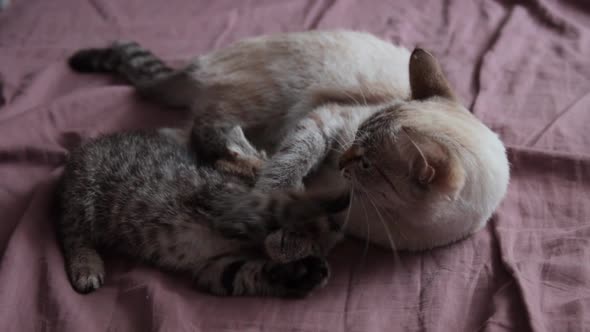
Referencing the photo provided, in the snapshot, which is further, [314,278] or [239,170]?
[239,170]

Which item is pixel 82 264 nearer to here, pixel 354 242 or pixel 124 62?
pixel 354 242

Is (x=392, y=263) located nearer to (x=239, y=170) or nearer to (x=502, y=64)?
(x=239, y=170)

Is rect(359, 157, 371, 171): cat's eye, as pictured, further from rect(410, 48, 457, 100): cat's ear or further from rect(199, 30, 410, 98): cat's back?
rect(199, 30, 410, 98): cat's back

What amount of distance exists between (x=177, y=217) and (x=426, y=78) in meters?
0.97

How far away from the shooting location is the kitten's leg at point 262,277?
5.00 feet

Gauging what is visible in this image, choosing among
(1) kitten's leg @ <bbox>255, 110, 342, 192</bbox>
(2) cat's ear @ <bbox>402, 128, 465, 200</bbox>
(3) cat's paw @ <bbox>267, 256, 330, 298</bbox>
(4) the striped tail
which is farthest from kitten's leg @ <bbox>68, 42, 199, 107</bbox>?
(2) cat's ear @ <bbox>402, 128, 465, 200</bbox>

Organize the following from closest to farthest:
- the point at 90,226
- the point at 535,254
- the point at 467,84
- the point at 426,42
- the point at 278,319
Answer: the point at 278,319 → the point at 535,254 → the point at 90,226 → the point at 467,84 → the point at 426,42

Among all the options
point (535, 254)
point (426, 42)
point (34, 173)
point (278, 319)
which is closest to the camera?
point (278, 319)

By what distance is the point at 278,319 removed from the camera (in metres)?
1.45

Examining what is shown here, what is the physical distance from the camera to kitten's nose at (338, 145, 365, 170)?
60.7 inches

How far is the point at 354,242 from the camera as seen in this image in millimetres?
1713

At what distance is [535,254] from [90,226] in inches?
57.6

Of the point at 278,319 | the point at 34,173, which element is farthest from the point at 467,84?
Answer: the point at 34,173

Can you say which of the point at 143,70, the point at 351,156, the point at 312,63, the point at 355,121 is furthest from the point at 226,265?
the point at 143,70
